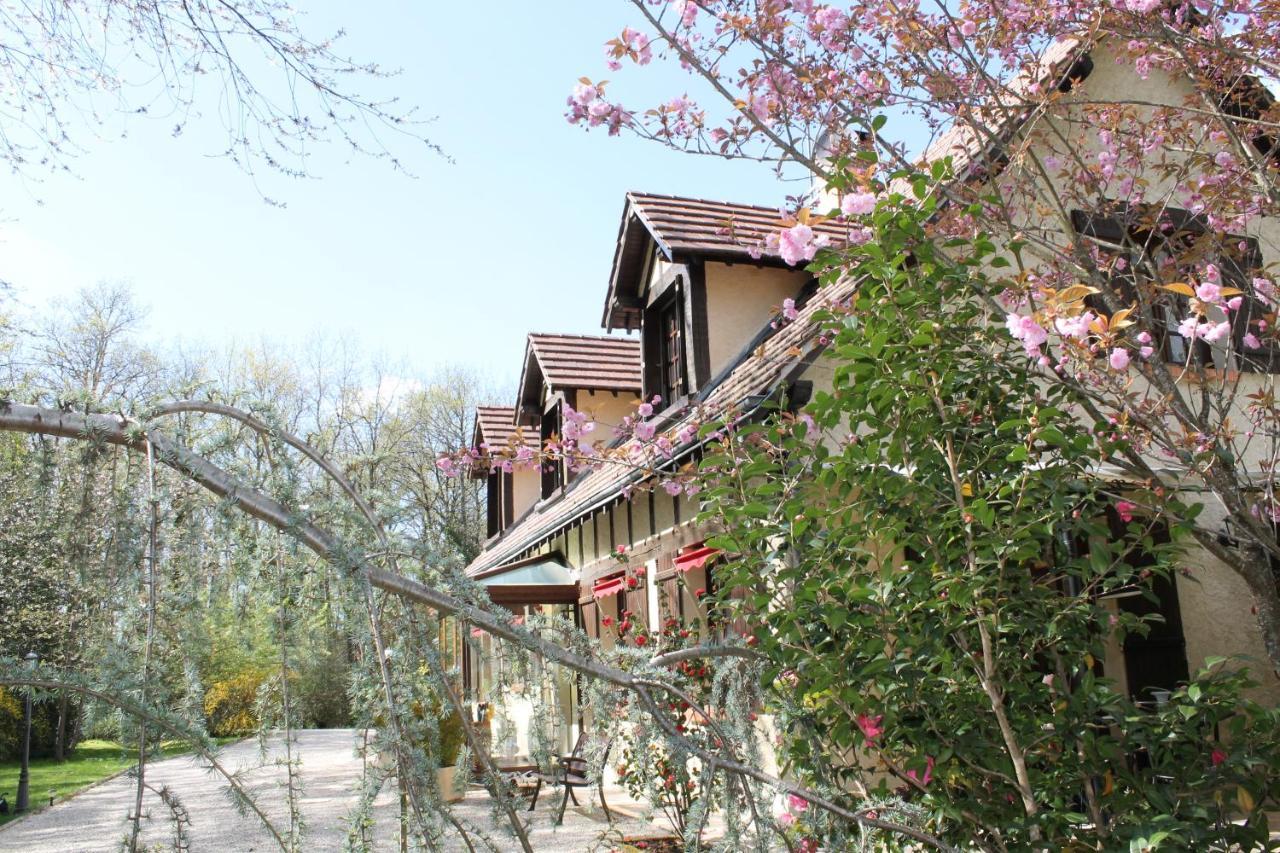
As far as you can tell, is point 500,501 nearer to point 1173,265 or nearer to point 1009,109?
point 1009,109

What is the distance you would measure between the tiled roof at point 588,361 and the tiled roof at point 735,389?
4.27 ft

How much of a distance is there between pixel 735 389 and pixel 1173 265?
131 inches

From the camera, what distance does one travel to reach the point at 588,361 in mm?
14289

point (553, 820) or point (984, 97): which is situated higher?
point (984, 97)

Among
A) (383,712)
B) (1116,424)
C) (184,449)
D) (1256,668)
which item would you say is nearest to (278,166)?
(184,449)

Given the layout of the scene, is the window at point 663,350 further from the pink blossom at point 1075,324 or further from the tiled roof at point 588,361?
the pink blossom at point 1075,324

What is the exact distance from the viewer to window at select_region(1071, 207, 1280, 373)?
16.6ft

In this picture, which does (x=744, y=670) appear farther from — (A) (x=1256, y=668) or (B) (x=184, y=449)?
(A) (x=1256, y=668)

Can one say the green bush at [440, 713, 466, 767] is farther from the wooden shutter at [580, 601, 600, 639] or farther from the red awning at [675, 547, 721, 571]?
the red awning at [675, 547, 721, 571]

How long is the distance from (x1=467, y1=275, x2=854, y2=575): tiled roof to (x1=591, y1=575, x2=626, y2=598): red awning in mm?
744

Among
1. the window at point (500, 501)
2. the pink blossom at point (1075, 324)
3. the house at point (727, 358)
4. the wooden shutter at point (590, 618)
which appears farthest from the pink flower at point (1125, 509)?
the window at point (500, 501)

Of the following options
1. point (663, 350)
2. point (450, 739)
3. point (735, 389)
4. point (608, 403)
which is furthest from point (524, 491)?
point (735, 389)

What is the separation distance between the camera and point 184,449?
1.91 meters

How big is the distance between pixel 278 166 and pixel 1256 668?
7.28 m
